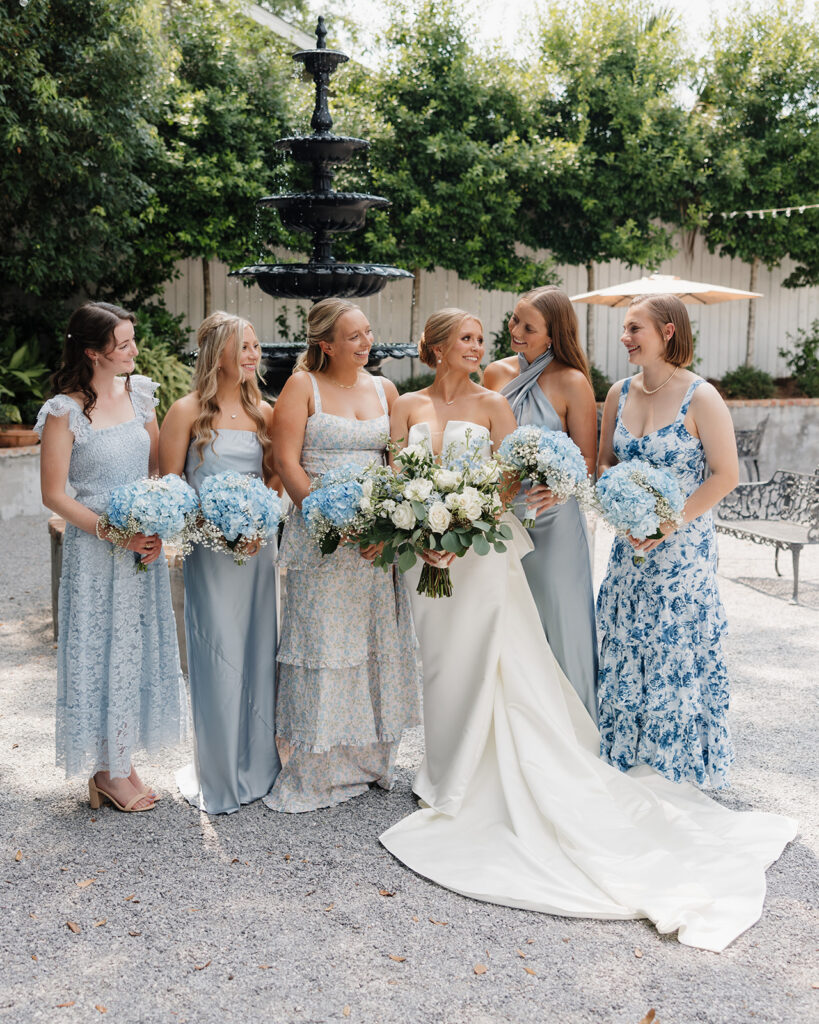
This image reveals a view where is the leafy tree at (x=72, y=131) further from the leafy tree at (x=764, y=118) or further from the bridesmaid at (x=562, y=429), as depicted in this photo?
the leafy tree at (x=764, y=118)

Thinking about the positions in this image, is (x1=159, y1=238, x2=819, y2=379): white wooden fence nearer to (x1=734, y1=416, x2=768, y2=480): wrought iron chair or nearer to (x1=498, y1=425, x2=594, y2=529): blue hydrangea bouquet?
(x1=734, y1=416, x2=768, y2=480): wrought iron chair

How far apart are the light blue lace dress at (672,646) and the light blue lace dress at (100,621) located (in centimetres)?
210

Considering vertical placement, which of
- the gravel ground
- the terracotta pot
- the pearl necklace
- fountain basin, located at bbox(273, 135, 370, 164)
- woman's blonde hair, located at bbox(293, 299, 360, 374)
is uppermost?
fountain basin, located at bbox(273, 135, 370, 164)

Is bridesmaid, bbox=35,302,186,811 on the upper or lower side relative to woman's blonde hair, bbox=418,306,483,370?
lower

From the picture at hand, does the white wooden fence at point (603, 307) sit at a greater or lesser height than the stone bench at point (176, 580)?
greater

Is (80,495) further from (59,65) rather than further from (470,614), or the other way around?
(59,65)

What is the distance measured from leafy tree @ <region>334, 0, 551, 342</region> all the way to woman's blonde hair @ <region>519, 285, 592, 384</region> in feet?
32.2

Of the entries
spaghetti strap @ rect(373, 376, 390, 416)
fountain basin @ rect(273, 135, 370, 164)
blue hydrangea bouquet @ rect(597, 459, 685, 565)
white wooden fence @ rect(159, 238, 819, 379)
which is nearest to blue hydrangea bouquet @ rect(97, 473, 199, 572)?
spaghetti strap @ rect(373, 376, 390, 416)

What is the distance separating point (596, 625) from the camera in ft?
15.5

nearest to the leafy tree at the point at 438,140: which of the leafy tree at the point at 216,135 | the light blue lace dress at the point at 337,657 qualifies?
the leafy tree at the point at 216,135

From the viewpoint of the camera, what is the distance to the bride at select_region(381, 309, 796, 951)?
372cm

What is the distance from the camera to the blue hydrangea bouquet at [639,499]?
3.89 metres

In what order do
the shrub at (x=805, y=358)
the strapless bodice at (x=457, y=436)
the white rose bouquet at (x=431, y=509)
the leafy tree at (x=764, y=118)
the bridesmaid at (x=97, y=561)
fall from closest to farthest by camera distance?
the white rose bouquet at (x=431, y=509)
the bridesmaid at (x=97, y=561)
the strapless bodice at (x=457, y=436)
the leafy tree at (x=764, y=118)
the shrub at (x=805, y=358)

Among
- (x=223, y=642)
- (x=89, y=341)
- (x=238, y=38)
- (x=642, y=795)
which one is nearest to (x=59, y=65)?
(x=238, y=38)
